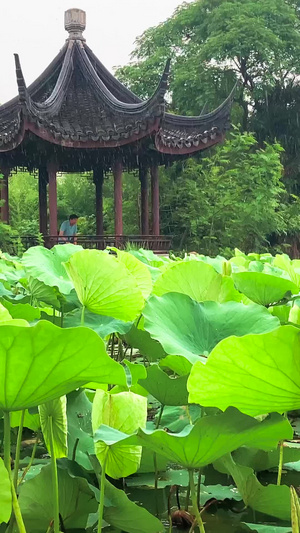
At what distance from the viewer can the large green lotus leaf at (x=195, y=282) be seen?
75 centimetres

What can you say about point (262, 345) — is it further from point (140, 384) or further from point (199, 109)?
point (199, 109)

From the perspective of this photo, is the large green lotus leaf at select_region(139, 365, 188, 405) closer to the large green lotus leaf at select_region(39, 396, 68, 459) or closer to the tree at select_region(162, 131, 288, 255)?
the large green lotus leaf at select_region(39, 396, 68, 459)

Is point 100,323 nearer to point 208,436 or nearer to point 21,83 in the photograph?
point 208,436

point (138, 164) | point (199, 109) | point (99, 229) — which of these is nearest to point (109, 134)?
point (138, 164)

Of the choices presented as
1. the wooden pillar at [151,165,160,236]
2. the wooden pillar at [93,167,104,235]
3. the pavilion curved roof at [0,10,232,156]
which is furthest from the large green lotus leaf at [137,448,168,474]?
the wooden pillar at [93,167,104,235]

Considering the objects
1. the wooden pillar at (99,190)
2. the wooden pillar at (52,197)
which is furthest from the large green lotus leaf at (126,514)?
the wooden pillar at (99,190)

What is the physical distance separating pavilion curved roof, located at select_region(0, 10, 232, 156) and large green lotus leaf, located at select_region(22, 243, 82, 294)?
506cm

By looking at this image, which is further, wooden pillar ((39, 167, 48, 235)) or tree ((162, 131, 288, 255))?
tree ((162, 131, 288, 255))

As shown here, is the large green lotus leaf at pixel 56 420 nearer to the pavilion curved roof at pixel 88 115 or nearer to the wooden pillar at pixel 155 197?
the pavilion curved roof at pixel 88 115

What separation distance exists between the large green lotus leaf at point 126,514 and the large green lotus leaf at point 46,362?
0.20 metres

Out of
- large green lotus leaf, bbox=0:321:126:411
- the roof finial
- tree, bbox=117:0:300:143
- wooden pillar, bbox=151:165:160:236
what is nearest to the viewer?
large green lotus leaf, bbox=0:321:126:411

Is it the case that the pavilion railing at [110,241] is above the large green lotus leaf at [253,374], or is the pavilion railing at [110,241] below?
below

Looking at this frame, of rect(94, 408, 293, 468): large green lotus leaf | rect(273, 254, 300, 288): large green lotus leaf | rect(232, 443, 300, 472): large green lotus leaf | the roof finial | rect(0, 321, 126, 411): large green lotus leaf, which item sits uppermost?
the roof finial

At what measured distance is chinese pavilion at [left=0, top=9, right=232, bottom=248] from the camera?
6.57 meters
